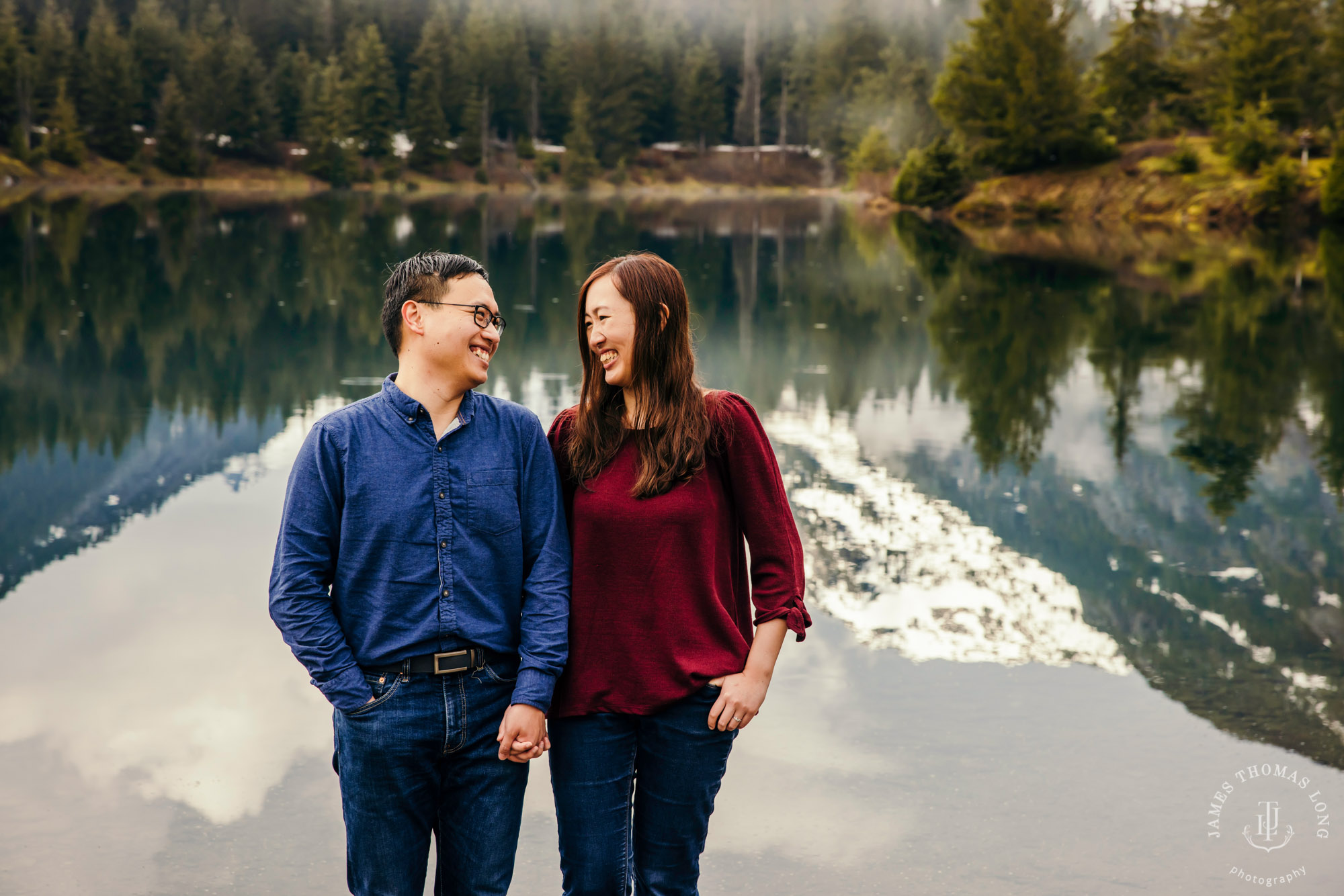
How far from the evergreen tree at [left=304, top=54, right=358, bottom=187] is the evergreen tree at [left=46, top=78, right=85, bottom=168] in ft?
43.4

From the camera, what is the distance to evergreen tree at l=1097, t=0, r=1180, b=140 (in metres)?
49.1

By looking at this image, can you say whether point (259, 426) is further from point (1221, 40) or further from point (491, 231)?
point (1221, 40)

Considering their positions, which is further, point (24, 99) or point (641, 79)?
point (641, 79)

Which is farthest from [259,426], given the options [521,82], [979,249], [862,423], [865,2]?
[865,2]

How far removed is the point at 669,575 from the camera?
256 centimetres

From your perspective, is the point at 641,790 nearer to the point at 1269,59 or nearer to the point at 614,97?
the point at 1269,59

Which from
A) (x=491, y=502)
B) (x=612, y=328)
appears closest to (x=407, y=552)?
(x=491, y=502)

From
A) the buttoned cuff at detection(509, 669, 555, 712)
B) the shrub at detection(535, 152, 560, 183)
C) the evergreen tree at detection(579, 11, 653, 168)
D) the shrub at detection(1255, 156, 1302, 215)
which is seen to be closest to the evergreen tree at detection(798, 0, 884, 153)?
the evergreen tree at detection(579, 11, 653, 168)

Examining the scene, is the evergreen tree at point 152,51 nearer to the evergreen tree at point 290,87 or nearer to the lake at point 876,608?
the evergreen tree at point 290,87

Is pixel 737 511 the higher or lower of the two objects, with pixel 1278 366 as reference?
higher

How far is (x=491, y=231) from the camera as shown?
3400cm

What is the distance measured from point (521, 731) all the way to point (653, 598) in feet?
1.31

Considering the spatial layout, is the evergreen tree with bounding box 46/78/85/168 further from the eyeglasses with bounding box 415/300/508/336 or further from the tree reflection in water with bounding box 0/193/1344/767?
the eyeglasses with bounding box 415/300/508/336

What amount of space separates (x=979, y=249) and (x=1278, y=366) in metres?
17.5
